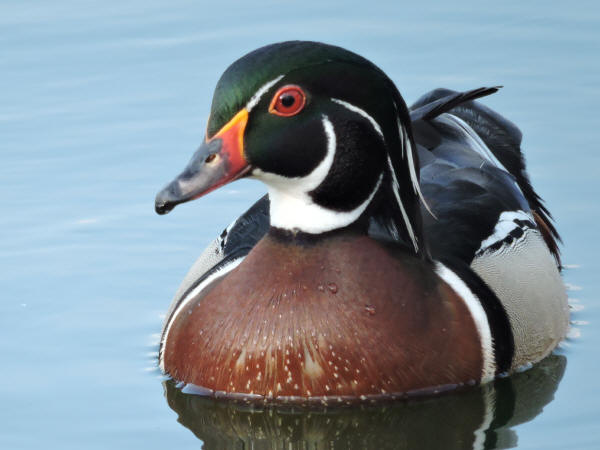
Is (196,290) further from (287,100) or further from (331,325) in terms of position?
(287,100)

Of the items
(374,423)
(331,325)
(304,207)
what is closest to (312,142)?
(304,207)

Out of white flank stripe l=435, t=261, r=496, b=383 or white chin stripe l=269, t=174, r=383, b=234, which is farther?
white flank stripe l=435, t=261, r=496, b=383

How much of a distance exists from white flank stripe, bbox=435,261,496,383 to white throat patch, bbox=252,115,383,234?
523 millimetres

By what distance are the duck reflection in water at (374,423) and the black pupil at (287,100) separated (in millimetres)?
1313

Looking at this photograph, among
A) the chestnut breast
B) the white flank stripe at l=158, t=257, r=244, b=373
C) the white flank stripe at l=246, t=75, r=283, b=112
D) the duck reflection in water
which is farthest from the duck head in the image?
the duck reflection in water

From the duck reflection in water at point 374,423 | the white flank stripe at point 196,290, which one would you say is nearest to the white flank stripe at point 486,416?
the duck reflection in water at point 374,423

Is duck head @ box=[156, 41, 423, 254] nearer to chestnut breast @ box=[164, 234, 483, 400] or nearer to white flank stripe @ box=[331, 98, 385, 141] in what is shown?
white flank stripe @ box=[331, 98, 385, 141]

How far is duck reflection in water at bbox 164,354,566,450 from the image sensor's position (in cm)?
645

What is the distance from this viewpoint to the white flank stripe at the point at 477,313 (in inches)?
266

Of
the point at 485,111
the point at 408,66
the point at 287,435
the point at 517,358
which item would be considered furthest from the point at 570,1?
the point at 287,435

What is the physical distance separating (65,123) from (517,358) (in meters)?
4.28

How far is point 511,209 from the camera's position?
24.6 feet

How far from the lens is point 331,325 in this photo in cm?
643

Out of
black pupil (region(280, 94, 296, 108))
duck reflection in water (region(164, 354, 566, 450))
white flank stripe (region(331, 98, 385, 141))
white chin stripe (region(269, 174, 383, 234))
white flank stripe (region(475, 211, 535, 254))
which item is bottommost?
duck reflection in water (region(164, 354, 566, 450))
